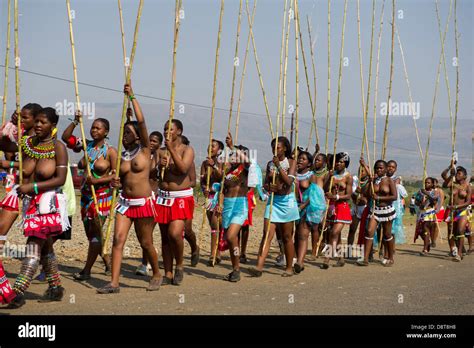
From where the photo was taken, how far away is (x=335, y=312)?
849 cm

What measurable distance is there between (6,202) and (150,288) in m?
2.22

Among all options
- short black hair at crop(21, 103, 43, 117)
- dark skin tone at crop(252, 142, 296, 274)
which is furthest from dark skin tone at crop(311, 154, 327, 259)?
short black hair at crop(21, 103, 43, 117)

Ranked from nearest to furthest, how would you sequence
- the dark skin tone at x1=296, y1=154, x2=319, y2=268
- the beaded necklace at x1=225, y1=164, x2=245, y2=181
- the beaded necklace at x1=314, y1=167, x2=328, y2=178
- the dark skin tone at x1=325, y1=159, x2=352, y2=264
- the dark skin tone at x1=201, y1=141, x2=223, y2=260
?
the beaded necklace at x1=225, y1=164, x2=245, y2=181 < the dark skin tone at x1=201, y1=141, x2=223, y2=260 < the dark skin tone at x1=296, y1=154, x2=319, y2=268 < the dark skin tone at x1=325, y1=159, x2=352, y2=264 < the beaded necklace at x1=314, y1=167, x2=328, y2=178

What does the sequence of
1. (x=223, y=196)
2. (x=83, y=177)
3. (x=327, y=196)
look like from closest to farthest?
(x=83, y=177) < (x=223, y=196) < (x=327, y=196)

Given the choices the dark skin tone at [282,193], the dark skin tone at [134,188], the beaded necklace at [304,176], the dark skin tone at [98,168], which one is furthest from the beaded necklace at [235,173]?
the dark skin tone at [134,188]

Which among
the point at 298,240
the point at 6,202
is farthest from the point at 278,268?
the point at 6,202

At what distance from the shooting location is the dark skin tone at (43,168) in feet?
27.0

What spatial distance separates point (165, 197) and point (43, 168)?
220cm

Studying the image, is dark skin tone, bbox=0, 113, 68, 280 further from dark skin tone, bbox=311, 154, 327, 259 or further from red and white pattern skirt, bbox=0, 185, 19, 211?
dark skin tone, bbox=311, 154, 327, 259

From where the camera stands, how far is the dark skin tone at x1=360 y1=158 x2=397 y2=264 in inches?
531

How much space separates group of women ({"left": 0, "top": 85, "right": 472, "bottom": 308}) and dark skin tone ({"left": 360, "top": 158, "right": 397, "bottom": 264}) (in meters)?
0.02

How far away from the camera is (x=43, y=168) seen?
825cm
